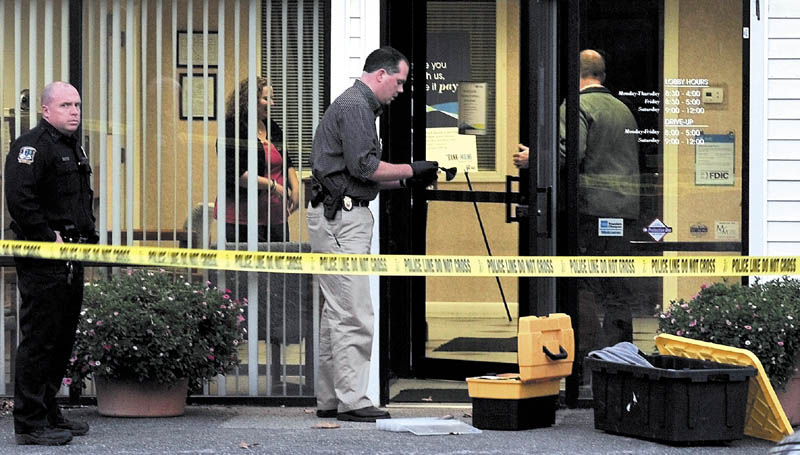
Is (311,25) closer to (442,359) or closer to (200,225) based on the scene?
(200,225)

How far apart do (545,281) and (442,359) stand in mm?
1230

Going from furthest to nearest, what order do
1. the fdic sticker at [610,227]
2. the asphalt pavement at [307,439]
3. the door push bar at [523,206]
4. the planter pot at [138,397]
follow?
the fdic sticker at [610,227] → the door push bar at [523,206] → the planter pot at [138,397] → the asphalt pavement at [307,439]

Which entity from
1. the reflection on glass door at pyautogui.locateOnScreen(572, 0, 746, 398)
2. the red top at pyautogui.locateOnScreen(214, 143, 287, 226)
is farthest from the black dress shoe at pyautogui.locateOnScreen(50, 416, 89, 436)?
the reflection on glass door at pyautogui.locateOnScreen(572, 0, 746, 398)

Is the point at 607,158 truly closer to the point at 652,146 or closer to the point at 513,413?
the point at 652,146

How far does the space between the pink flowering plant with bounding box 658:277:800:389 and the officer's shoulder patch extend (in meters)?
3.64

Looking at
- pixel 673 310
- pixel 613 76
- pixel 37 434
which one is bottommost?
pixel 37 434

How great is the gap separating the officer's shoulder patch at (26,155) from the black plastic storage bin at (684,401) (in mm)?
3187

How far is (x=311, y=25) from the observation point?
9.34 meters

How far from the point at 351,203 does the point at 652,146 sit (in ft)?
7.00

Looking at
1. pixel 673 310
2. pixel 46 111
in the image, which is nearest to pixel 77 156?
pixel 46 111

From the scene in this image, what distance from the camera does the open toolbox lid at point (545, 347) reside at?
8.16 metres

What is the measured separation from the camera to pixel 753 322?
26.9ft

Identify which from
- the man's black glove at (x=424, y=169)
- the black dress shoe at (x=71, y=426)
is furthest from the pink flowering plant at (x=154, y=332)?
the man's black glove at (x=424, y=169)

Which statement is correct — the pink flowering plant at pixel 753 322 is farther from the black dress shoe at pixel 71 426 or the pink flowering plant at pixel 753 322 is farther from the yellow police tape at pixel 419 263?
the black dress shoe at pixel 71 426
